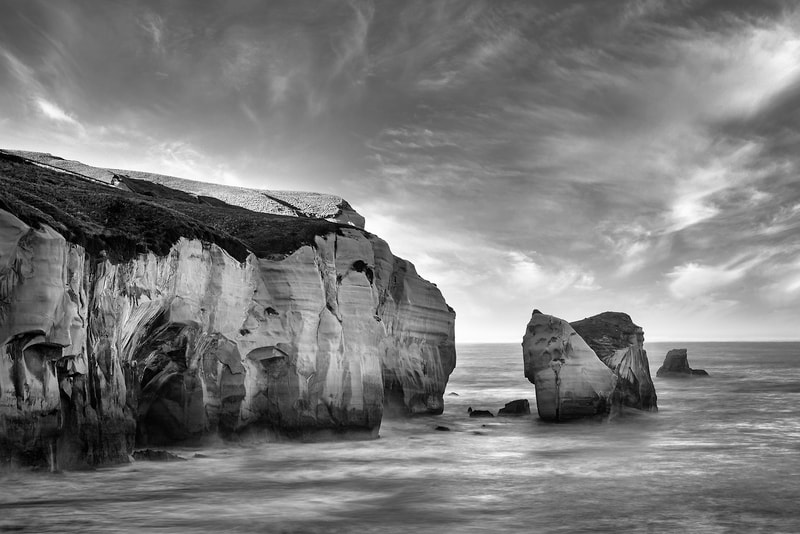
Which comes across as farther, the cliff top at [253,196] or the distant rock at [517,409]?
the cliff top at [253,196]

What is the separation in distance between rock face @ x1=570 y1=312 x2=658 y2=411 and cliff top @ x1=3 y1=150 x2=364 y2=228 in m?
23.6

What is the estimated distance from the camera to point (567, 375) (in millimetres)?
37906

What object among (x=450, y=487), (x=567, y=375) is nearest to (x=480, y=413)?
(x=567, y=375)

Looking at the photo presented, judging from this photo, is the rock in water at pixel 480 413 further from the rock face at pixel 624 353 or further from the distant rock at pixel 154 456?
the distant rock at pixel 154 456

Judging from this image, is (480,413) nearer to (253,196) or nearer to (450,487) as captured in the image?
(450,487)

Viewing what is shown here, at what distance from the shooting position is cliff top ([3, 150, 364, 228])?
186 feet

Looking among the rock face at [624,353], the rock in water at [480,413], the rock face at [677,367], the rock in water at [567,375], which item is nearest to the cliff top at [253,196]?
the rock in water at [480,413]

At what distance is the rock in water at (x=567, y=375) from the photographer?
37719mm

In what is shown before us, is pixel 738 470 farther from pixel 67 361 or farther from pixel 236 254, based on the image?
pixel 67 361

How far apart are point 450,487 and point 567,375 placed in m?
17.9

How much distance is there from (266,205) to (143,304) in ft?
114

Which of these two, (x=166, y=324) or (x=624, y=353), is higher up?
(x=166, y=324)

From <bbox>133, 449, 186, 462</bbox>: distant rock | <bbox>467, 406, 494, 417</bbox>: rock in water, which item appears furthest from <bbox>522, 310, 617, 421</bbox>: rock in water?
<bbox>133, 449, 186, 462</bbox>: distant rock

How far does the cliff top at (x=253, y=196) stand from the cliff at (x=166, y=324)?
20051 mm
